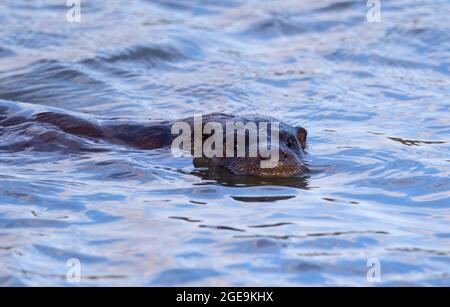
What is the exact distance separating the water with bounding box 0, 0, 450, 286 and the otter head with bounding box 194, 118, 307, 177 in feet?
0.29

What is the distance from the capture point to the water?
216 inches

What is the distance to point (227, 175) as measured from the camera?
723 cm

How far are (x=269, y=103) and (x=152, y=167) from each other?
9.40 feet

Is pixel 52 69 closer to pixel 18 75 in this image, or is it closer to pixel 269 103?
pixel 18 75

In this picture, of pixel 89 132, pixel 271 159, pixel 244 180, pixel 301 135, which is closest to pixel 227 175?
pixel 244 180

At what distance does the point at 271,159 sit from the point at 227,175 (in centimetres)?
38

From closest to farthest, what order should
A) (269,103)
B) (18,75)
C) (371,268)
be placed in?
(371,268)
(269,103)
(18,75)

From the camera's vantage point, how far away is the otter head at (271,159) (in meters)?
7.07

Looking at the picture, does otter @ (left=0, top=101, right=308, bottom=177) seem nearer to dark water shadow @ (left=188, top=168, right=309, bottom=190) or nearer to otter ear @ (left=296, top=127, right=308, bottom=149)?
otter ear @ (left=296, top=127, right=308, bottom=149)

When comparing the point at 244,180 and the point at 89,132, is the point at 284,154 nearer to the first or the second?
the point at 244,180

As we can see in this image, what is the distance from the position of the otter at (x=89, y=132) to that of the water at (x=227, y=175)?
15 centimetres

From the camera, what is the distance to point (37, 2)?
14.4 metres

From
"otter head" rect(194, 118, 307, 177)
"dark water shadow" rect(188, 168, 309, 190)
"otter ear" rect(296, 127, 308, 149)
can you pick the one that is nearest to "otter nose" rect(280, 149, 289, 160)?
"otter head" rect(194, 118, 307, 177)
